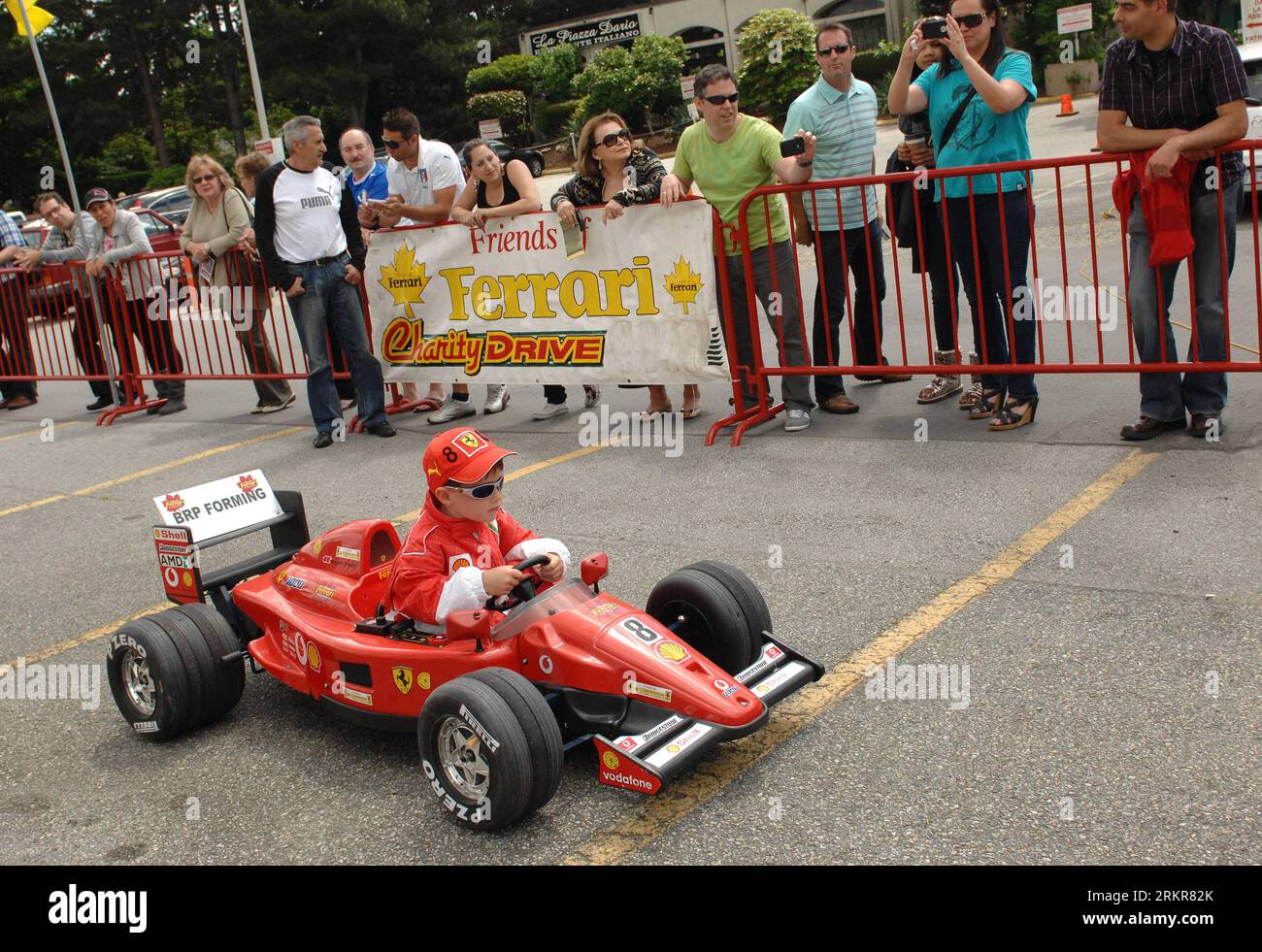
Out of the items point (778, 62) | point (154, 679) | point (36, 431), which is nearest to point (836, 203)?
point (154, 679)

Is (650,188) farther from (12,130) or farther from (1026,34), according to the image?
(12,130)

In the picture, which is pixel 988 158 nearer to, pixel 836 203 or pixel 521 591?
pixel 836 203

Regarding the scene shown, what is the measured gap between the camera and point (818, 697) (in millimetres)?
4273

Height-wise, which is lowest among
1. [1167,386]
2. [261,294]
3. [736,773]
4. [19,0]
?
[736,773]

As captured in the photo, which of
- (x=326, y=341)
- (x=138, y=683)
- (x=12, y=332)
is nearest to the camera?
(x=138, y=683)

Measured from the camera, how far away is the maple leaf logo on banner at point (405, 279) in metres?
9.25

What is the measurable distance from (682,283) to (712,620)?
160 inches

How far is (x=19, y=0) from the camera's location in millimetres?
12477

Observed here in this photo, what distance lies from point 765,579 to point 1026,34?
32.1 meters

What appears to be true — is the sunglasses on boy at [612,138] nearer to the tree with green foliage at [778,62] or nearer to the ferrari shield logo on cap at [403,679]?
the ferrari shield logo on cap at [403,679]

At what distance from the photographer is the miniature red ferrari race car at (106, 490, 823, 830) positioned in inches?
141

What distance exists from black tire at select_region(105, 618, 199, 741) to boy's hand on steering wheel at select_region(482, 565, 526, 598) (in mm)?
1181

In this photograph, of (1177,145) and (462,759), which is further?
(1177,145)

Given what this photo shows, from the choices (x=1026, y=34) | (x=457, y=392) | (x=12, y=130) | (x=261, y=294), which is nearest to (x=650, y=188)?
(x=457, y=392)
